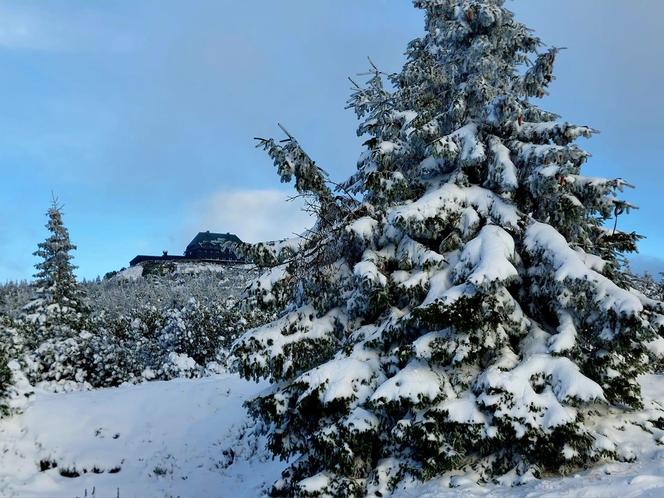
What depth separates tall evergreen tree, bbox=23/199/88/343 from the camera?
2780 cm

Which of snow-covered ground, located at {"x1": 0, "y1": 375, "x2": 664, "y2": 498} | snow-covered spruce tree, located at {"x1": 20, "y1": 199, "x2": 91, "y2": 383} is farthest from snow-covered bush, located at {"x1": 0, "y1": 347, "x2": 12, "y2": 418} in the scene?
snow-covered spruce tree, located at {"x1": 20, "y1": 199, "x2": 91, "y2": 383}

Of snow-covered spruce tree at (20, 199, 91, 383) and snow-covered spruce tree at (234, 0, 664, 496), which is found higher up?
snow-covered spruce tree at (20, 199, 91, 383)

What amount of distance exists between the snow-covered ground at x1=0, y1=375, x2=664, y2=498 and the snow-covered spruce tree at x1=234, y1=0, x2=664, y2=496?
169cm

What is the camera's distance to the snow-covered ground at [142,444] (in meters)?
12.3

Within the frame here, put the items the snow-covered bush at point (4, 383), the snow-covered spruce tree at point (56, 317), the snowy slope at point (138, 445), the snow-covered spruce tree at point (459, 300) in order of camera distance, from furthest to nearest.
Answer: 1. the snow-covered spruce tree at point (56, 317)
2. the snow-covered bush at point (4, 383)
3. the snowy slope at point (138, 445)
4. the snow-covered spruce tree at point (459, 300)

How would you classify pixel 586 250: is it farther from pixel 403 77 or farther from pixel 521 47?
pixel 403 77

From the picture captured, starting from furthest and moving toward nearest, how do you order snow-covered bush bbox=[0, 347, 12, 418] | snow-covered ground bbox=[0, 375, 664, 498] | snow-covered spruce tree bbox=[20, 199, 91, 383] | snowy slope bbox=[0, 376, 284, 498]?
snow-covered spruce tree bbox=[20, 199, 91, 383] → snow-covered bush bbox=[0, 347, 12, 418] → snowy slope bbox=[0, 376, 284, 498] → snow-covered ground bbox=[0, 375, 664, 498]

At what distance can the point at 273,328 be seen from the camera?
957 cm

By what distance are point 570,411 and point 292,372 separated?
183 inches

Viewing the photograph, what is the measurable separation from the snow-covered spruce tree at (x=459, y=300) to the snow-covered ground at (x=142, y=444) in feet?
5.55

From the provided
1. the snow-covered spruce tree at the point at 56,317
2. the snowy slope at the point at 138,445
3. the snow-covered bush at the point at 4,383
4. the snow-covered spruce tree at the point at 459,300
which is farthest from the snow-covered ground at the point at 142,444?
the snow-covered spruce tree at the point at 56,317

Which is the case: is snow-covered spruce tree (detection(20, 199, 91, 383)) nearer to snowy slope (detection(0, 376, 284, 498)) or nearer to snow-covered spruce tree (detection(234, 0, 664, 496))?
snowy slope (detection(0, 376, 284, 498))

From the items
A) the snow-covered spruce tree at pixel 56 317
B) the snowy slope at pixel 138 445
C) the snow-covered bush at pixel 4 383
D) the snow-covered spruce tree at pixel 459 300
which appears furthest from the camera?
the snow-covered spruce tree at pixel 56 317

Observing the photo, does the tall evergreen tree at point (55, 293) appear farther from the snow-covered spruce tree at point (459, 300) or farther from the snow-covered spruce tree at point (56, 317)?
the snow-covered spruce tree at point (459, 300)
